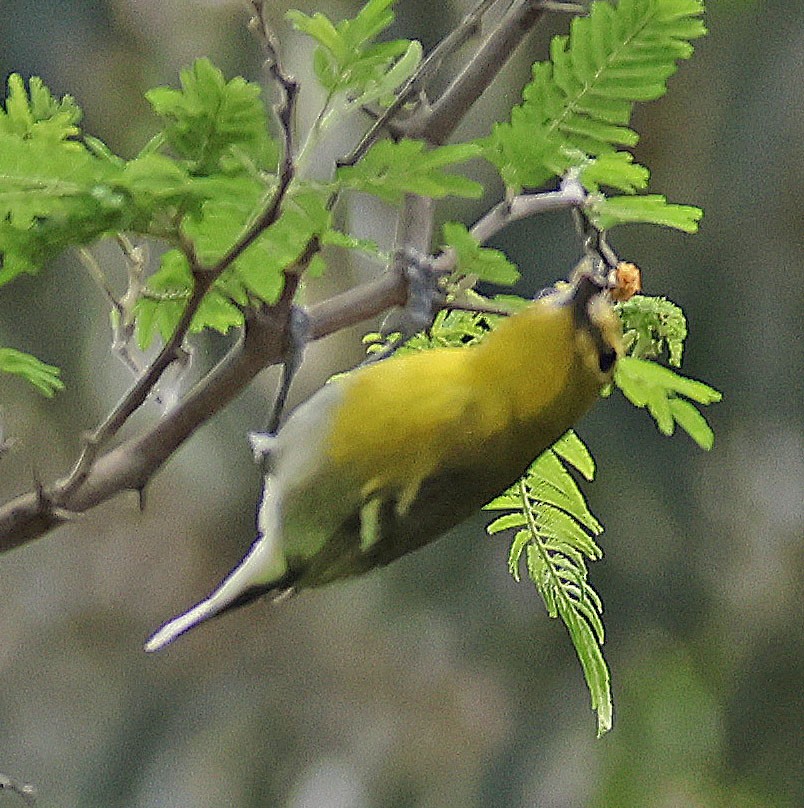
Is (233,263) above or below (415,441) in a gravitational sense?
above

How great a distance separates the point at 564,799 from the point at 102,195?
125 cm

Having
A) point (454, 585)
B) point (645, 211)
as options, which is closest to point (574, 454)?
point (645, 211)

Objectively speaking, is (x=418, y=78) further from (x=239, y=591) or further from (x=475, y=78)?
(x=239, y=591)

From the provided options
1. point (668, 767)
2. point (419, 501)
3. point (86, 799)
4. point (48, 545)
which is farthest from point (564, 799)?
point (419, 501)

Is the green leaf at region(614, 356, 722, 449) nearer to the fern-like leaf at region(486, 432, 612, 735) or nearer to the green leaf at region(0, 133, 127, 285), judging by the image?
the fern-like leaf at region(486, 432, 612, 735)

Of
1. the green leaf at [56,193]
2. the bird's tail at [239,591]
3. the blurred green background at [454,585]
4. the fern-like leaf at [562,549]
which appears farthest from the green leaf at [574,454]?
the blurred green background at [454,585]

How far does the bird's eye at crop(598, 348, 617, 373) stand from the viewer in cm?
37

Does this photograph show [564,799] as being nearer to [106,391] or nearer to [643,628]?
[643,628]

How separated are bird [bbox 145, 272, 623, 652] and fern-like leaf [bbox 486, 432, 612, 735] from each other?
3 cm

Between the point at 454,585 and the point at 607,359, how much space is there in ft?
3.53

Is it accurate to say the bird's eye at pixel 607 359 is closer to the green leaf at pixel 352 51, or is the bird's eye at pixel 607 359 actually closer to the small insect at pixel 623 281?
the small insect at pixel 623 281

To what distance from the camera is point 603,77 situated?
1.08 feet

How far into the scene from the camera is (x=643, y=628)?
1416 millimetres

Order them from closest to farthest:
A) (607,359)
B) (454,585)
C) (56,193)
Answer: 1. (56,193)
2. (607,359)
3. (454,585)
